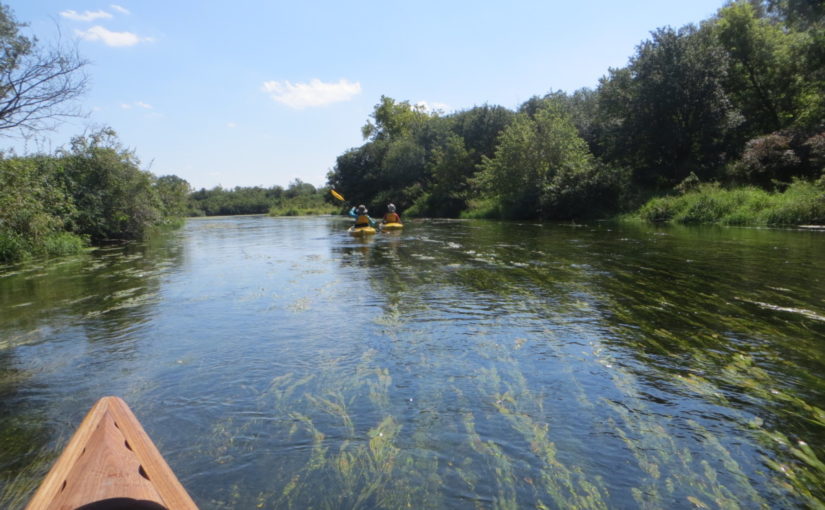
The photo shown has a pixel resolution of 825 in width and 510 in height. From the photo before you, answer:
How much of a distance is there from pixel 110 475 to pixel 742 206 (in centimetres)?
2551

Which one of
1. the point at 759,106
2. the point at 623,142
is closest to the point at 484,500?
the point at 623,142

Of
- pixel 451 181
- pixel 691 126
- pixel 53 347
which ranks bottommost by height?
pixel 53 347

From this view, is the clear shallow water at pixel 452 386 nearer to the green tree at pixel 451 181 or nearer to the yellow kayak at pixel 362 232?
the yellow kayak at pixel 362 232

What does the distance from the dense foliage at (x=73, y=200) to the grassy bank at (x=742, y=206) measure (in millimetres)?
26289

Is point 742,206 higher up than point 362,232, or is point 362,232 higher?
point 742,206

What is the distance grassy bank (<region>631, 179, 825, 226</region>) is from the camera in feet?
63.8

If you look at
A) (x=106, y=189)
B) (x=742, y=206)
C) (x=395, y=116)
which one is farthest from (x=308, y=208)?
(x=742, y=206)

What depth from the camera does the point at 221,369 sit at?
5.46 meters

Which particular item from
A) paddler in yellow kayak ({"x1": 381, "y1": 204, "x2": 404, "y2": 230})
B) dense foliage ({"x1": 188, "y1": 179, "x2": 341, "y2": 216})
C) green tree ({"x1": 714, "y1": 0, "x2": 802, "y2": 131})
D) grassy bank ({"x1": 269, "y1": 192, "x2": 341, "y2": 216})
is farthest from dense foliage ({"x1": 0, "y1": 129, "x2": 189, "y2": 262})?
dense foliage ({"x1": 188, "y1": 179, "x2": 341, "y2": 216})

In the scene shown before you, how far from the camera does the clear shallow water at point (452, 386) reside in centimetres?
323

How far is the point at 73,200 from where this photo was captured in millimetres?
22188

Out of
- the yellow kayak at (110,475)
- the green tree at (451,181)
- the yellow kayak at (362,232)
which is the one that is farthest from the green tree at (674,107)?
the yellow kayak at (110,475)

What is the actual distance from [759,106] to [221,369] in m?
35.5

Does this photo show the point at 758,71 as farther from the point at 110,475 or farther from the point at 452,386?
the point at 110,475
